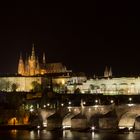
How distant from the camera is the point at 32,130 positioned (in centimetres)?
4266

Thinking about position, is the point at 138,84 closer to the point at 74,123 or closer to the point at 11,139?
the point at 74,123

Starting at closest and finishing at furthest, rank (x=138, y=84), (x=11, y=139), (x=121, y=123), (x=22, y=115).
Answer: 1. (x=11, y=139)
2. (x=121, y=123)
3. (x=22, y=115)
4. (x=138, y=84)

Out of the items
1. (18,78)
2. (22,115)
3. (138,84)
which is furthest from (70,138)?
(18,78)

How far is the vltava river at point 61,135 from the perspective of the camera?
1400 inches

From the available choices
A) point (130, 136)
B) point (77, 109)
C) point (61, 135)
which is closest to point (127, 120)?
point (77, 109)

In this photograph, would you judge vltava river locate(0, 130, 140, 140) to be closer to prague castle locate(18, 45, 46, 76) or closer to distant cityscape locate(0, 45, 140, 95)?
distant cityscape locate(0, 45, 140, 95)

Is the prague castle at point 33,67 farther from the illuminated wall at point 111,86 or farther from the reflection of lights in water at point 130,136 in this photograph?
Result: the reflection of lights in water at point 130,136

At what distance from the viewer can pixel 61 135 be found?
38312 mm

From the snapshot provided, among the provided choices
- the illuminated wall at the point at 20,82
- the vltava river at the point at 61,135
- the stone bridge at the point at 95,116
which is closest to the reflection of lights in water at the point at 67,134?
the vltava river at the point at 61,135

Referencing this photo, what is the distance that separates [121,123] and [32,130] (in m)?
5.87

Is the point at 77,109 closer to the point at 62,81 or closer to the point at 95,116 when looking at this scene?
the point at 95,116

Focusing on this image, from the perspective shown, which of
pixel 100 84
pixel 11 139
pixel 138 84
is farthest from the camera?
pixel 100 84

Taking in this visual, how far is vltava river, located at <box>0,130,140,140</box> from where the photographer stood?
35556 mm

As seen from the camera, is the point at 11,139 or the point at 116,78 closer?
the point at 11,139
